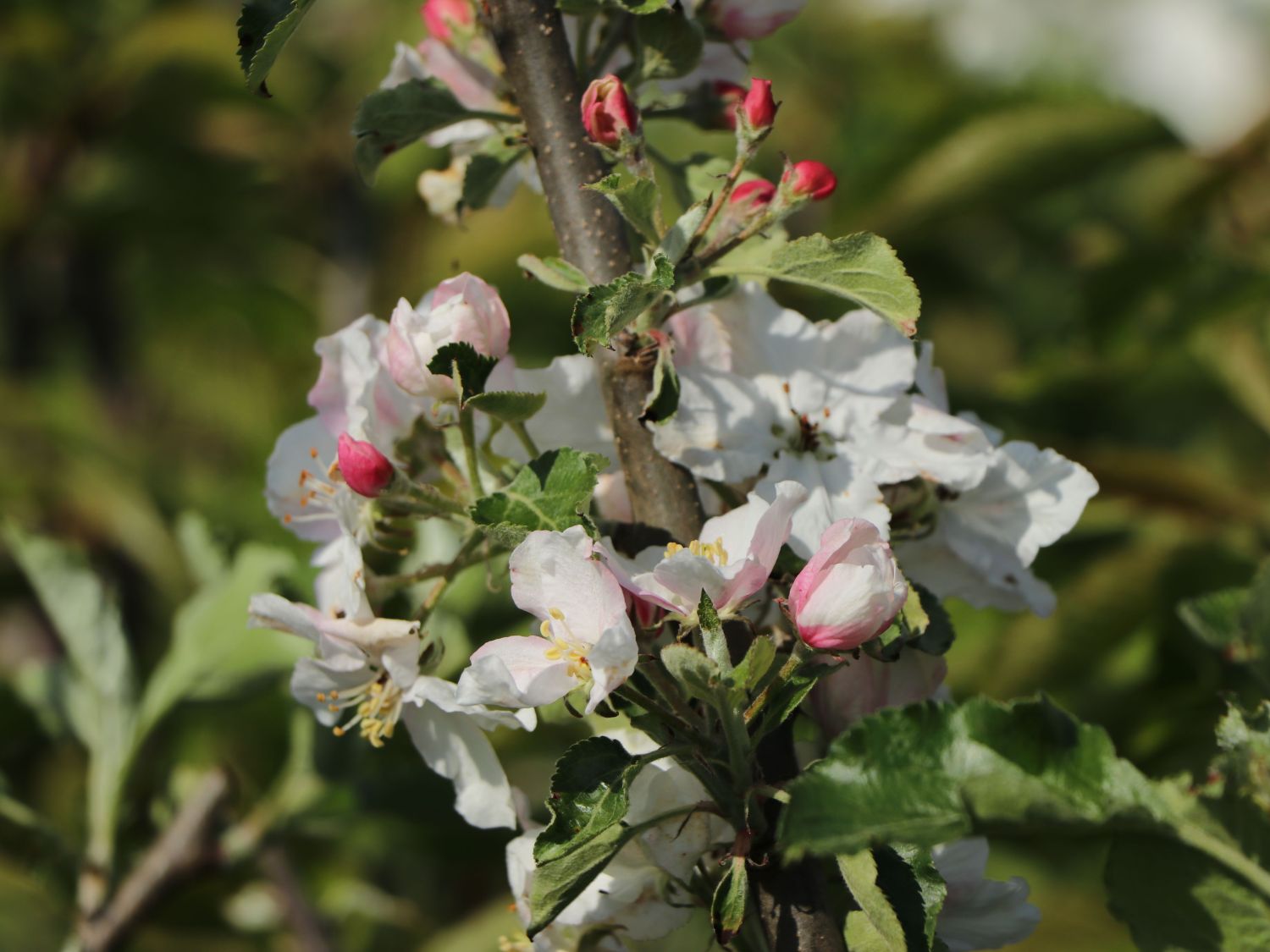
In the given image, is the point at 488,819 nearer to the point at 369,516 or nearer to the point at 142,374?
the point at 369,516

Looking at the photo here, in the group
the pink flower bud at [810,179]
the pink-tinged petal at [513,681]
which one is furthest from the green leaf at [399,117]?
the pink-tinged petal at [513,681]

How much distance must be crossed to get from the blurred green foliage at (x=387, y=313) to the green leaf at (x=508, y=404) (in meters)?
0.40

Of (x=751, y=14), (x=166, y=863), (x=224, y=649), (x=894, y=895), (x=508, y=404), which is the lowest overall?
(x=166, y=863)

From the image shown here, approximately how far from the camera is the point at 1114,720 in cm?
132

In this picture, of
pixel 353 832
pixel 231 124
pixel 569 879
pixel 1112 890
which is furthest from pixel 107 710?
pixel 231 124

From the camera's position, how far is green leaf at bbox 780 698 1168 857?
53 centimetres

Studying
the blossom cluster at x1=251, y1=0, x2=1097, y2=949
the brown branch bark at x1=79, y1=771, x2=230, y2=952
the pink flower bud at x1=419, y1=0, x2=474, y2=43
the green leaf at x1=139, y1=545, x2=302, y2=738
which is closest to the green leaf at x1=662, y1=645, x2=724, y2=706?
the blossom cluster at x1=251, y1=0, x2=1097, y2=949

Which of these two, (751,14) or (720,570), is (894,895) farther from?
(751,14)

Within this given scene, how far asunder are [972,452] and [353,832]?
1.05 metres

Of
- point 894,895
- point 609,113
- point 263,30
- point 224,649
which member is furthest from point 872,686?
point 224,649

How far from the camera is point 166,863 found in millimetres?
1212

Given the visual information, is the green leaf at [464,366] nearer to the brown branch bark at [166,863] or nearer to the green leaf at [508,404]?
the green leaf at [508,404]

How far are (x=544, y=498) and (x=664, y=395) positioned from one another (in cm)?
8

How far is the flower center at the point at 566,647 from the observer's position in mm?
633
